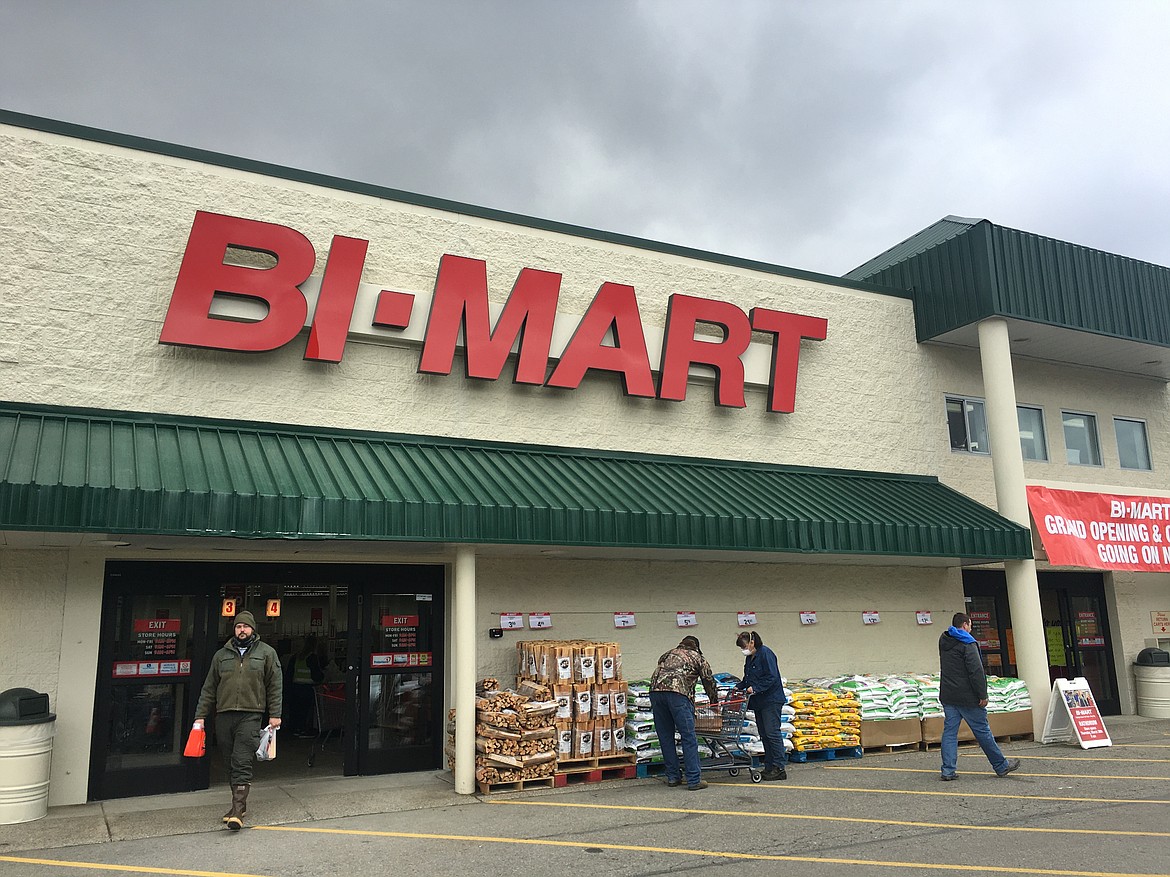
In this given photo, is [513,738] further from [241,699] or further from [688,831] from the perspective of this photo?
[241,699]

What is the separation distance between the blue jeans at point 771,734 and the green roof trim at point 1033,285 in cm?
798

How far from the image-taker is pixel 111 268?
1090 cm

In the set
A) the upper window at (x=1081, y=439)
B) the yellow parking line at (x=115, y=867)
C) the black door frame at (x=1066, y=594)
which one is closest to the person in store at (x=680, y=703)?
the yellow parking line at (x=115, y=867)

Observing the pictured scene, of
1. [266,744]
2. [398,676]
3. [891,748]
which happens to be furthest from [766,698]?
[266,744]

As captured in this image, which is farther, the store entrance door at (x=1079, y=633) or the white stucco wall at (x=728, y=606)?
the store entrance door at (x=1079, y=633)

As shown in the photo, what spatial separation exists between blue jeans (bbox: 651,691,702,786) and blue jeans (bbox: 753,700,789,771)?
1030 millimetres

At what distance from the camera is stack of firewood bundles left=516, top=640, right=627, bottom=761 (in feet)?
35.8

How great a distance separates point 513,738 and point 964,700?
542 centimetres

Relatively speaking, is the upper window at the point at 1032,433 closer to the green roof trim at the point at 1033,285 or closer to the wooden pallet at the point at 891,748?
the green roof trim at the point at 1033,285

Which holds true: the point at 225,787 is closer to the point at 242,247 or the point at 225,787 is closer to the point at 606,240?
the point at 242,247

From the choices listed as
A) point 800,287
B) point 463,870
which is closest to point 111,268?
point 463,870

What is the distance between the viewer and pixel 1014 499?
47.9ft

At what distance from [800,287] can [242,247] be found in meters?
9.23

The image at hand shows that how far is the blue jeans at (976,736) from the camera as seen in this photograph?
35.1ft
